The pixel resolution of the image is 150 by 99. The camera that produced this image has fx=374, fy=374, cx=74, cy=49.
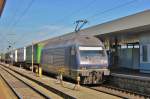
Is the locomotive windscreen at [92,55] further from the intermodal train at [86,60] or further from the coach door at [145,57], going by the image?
the coach door at [145,57]

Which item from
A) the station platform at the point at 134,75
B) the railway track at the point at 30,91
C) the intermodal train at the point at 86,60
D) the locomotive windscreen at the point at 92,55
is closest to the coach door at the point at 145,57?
the station platform at the point at 134,75

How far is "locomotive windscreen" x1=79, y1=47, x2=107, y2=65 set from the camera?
75.6ft

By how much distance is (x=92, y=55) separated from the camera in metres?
23.4

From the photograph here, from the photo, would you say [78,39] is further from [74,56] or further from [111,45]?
[111,45]

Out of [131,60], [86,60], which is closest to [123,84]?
[86,60]

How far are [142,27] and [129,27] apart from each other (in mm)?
1905

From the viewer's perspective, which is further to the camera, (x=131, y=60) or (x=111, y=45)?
(x=111, y=45)

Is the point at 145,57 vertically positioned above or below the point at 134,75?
above

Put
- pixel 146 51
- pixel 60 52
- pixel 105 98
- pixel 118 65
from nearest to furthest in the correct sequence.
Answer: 1. pixel 105 98
2. pixel 60 52
3. pixel 146 51
4. pixel 118 65

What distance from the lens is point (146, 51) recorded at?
108 feet

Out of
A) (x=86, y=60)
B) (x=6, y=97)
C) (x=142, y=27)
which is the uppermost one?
(x=142, y=27)

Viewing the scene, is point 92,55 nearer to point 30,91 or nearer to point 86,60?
point 86,60

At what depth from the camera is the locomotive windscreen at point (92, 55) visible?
908 inches

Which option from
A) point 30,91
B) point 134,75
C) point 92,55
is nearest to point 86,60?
point 92,55
